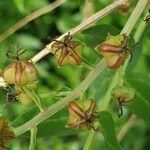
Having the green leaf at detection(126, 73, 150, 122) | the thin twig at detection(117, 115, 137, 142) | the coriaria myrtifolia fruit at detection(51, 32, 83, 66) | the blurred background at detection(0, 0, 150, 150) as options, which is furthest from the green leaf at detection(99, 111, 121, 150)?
the thin twig at detection(117, 115, 137, 142)

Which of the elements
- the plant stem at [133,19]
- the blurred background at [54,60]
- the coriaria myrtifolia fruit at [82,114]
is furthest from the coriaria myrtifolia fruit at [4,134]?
the blurred background at [54,60]

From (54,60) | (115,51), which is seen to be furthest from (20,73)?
(54,60)

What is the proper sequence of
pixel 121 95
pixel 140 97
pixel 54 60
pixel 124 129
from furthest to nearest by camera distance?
1. pixel 54 60
2. pixel 124 129
3. pixel 140 97
4. pixel 121 95

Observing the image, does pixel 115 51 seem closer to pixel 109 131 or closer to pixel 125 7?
pixel 109 131

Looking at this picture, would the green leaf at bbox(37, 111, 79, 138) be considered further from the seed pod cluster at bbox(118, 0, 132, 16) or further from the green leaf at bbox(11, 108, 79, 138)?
the seed pod cluster at bbox(118, 0, 132, 16)

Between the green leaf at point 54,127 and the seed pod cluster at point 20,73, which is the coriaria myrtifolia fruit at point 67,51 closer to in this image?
the seed pod cluster at point 20,73

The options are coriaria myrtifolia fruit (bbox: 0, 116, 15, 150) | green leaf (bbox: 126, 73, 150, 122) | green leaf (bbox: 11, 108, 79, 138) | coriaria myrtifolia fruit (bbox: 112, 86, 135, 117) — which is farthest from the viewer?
green leaf (bbox: 126, 73, 150, 122)

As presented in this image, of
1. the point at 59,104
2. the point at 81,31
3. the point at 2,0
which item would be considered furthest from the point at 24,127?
the point at 2,0
